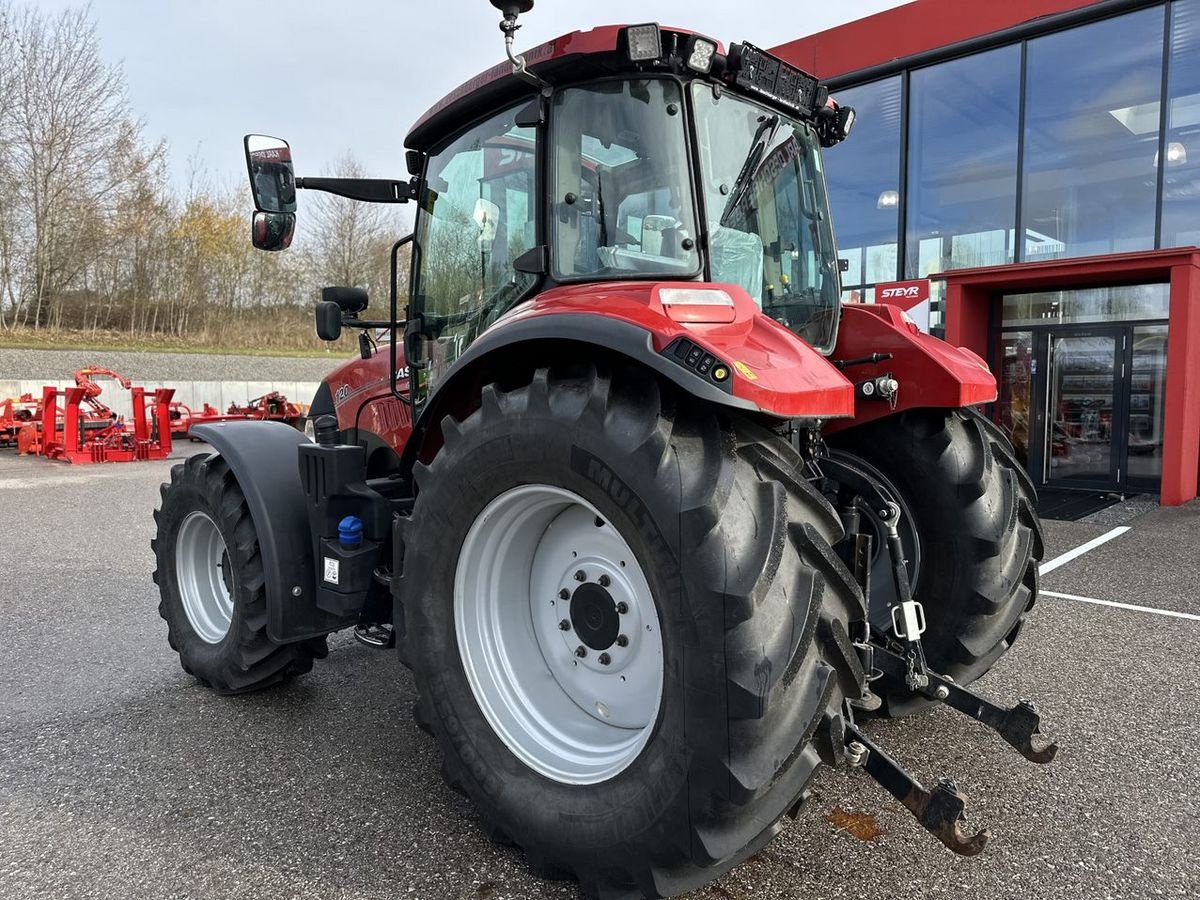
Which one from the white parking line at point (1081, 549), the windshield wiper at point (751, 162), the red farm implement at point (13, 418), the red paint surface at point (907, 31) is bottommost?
the white parking line at point (1081, 549)

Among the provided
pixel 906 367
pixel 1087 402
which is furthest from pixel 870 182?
pixel 906 367

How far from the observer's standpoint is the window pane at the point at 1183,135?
9750 mm

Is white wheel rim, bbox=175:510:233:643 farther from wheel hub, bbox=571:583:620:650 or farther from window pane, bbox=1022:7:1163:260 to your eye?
window pane, bbox=1022:7:1163:260

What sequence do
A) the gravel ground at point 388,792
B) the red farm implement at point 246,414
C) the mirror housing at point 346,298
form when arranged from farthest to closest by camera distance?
1. the red farm implement at point 246,414
2. the mirror housing at point 346,298
3. the gravel ground at point 388,792

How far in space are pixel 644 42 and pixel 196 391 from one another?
19989 mm

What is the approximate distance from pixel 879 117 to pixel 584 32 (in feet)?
38.0

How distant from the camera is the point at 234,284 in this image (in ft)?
89.0

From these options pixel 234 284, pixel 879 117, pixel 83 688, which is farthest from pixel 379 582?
pixel 234 284

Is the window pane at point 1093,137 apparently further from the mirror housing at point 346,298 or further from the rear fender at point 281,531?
the rear fender at point 281,531

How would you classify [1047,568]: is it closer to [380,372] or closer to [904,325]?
[904,325]

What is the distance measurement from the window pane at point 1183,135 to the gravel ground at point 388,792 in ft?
25.1

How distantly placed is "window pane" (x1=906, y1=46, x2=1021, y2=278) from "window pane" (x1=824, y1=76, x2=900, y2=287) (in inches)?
11.3

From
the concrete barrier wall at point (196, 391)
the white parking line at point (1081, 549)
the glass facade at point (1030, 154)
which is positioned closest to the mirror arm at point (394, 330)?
the white parking line at point (1081, 549)

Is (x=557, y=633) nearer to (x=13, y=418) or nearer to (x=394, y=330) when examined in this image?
(x=394, y=330)
